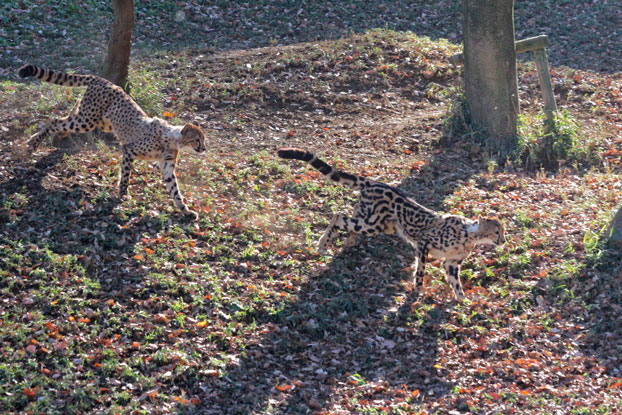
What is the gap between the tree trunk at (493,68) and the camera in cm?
1280

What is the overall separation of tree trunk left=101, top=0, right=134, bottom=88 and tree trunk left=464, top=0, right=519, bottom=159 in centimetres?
599

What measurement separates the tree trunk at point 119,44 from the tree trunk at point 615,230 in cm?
807

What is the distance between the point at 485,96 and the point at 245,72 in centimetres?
495

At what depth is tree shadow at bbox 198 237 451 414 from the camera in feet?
23.5

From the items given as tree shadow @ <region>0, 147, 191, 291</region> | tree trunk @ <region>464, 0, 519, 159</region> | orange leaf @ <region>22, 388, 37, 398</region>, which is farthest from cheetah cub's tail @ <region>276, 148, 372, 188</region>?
orange leaf @ <region>22, 388, 37, 398</region>

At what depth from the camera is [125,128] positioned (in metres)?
10.5

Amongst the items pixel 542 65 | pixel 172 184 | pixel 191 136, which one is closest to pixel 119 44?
pixel 191 136

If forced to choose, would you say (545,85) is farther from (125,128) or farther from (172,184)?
(125,128)

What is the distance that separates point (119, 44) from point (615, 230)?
8274 millimetres

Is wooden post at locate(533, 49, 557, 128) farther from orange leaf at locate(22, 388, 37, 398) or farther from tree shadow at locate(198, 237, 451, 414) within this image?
orange leaf at locate(22, 388, 37, 398)

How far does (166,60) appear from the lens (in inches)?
607

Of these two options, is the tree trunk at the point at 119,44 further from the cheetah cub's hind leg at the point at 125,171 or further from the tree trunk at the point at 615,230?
the tree trunk at the point at 615,230

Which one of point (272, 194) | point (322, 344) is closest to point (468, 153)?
point (272, 194)

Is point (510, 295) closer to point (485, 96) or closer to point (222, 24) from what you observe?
point (485, 96)
